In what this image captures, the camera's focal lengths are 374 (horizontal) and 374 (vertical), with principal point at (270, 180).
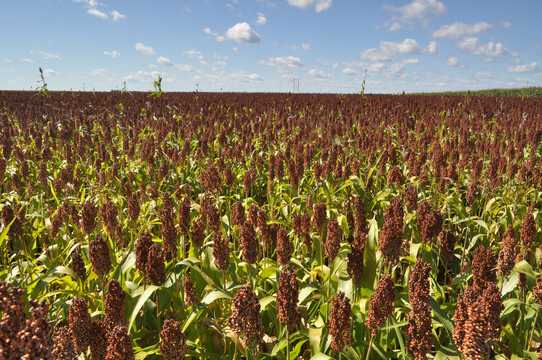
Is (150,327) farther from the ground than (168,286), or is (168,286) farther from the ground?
(168,286)

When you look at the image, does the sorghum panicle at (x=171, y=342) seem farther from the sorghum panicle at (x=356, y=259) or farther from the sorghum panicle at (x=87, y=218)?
the sorghum panicle at (x=87, y=218)

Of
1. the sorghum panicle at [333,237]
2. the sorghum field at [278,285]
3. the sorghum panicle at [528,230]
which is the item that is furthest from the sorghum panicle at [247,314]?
the sorghum panicle at [528,230]

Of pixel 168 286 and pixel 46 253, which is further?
pixel 46 253

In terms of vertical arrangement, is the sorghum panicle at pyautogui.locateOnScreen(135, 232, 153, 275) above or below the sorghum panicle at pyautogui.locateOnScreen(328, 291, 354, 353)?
above

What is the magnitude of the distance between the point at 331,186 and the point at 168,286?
10.2ft

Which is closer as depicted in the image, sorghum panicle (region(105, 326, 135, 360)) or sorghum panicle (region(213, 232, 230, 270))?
sorghum panicle (region(105, 326, 135, 360))

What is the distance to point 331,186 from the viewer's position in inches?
201

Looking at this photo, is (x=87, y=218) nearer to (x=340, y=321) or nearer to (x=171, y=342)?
(x=171, y=342)

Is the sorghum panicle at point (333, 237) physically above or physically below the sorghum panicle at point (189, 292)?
above

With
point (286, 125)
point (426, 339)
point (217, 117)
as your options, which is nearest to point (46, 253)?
point (426, 339)

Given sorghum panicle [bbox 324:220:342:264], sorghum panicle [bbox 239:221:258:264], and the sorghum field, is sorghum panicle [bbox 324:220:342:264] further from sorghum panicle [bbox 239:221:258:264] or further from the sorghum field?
sorghum panicle [bbox 239:221:258:264]

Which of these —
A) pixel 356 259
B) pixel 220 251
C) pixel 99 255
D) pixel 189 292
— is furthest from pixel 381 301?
pixel 99 255

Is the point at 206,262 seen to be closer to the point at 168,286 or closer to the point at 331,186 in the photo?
the point at 168,286

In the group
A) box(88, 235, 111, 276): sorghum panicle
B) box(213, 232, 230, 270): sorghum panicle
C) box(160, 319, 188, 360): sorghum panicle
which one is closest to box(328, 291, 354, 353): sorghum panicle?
box(160, 319, 188, 360): sorghum panicle
